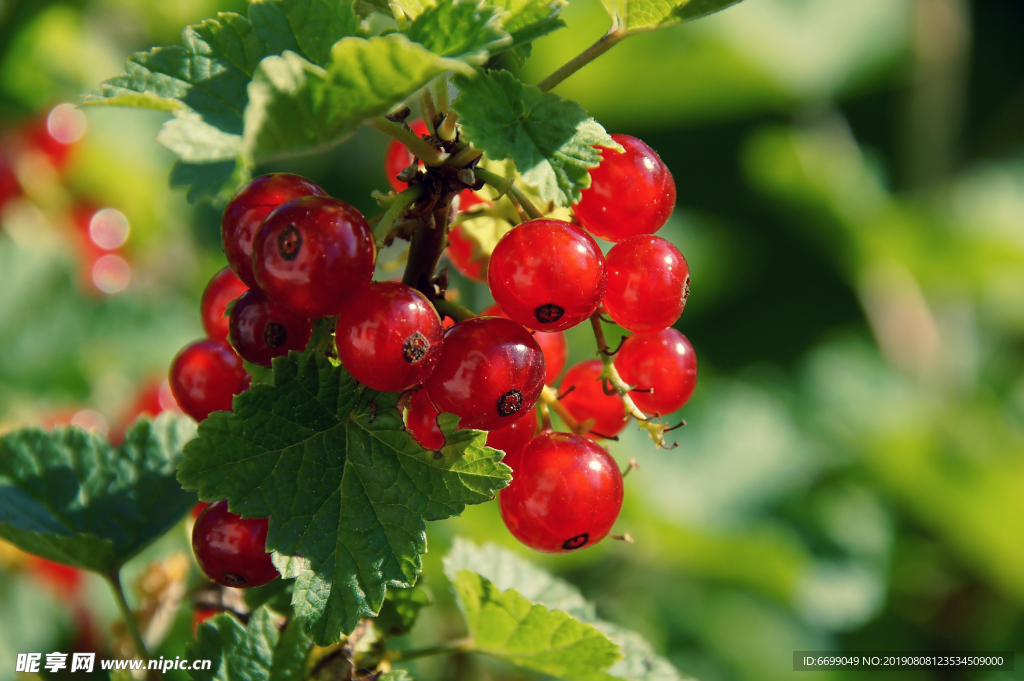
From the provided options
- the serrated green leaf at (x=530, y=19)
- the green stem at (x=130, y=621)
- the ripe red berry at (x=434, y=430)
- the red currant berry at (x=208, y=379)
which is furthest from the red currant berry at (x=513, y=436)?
the green stem at (x=130, y=621)

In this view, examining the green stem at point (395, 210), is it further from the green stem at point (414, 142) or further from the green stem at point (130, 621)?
the green stem at point (130, 621)

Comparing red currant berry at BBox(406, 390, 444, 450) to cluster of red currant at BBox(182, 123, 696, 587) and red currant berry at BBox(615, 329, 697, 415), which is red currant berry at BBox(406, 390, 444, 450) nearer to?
cluster of red currant at BBox(182, 123, 696, 587)

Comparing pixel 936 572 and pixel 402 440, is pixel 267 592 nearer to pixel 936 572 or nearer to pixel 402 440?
pixel 402 440

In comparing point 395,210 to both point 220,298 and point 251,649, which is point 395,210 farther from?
point 251,649

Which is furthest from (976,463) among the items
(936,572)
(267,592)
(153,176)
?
(153,176)

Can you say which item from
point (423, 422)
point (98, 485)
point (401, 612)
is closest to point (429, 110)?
point (423, 422)
